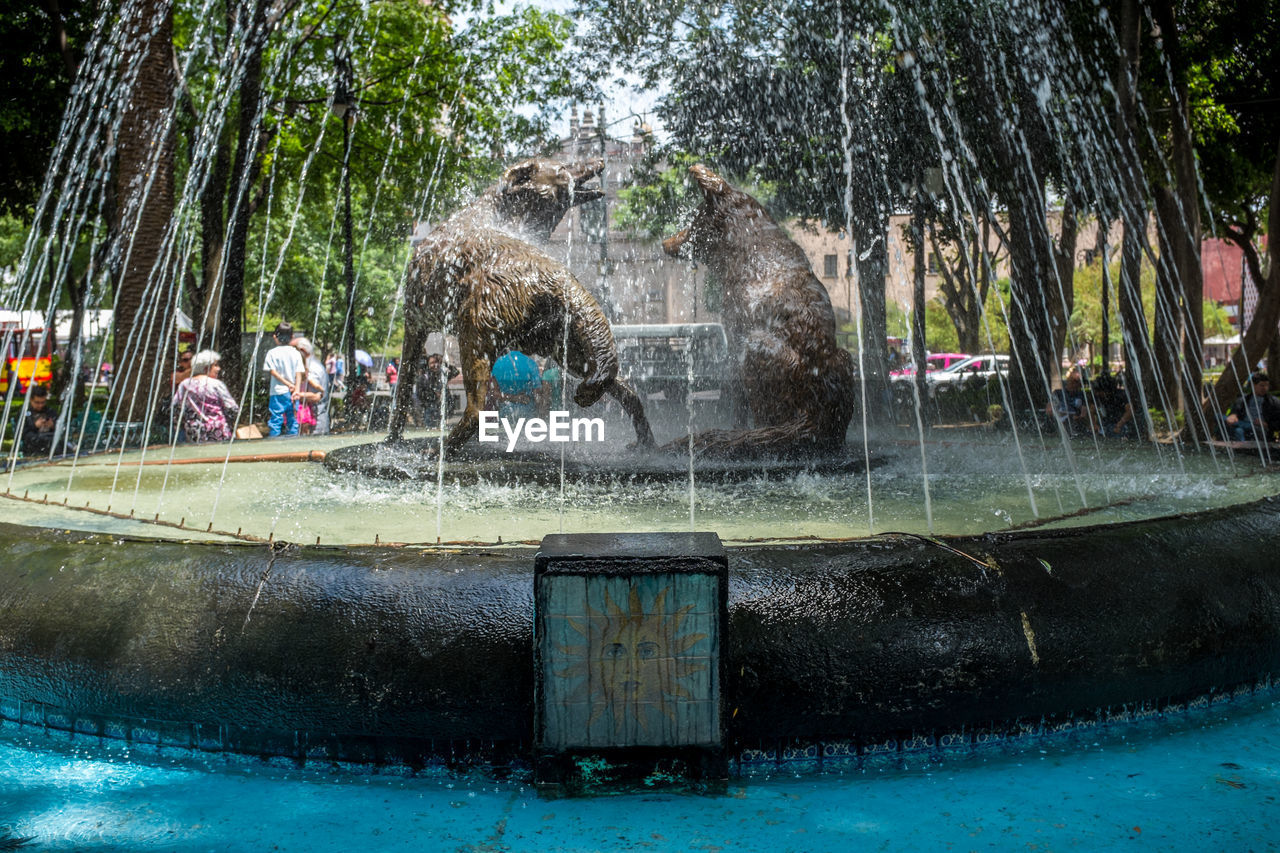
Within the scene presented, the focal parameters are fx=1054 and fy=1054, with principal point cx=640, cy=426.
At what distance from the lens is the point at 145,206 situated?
13.8 metres

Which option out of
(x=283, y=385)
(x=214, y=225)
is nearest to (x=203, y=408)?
(x=283, y=385)

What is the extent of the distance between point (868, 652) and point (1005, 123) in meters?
15.0

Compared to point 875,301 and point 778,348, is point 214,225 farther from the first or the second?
point 778,348

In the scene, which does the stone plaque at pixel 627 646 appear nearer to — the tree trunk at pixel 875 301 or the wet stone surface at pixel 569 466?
the wet stone surface at pixel 569 466

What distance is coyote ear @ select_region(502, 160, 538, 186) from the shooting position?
732 centimetres

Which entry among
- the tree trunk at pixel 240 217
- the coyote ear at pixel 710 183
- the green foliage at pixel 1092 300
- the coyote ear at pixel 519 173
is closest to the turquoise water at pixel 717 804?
the coyote ear at pixel 519 173

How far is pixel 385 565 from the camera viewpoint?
3.46 m

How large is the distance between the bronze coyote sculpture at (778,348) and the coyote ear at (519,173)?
142 centimetres

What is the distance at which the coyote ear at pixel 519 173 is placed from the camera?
732 centimetres

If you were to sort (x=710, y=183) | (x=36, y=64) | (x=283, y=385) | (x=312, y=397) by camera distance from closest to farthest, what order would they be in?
1. (x=710, y=183)
2. (x=283, y=385)
3. (x=312, y=397)
4. (x=36, y=64)

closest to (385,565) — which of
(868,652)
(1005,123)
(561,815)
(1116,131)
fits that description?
(561,815)

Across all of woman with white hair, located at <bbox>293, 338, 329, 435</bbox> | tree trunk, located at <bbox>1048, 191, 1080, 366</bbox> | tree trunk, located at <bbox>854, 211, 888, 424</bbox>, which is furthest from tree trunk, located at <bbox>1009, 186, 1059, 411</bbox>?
woman with white hair, located at <bbox>293, 338, 329, 435</bbox>

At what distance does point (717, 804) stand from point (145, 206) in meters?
13.2

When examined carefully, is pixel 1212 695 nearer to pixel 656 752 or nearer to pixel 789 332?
pixel 656 752
